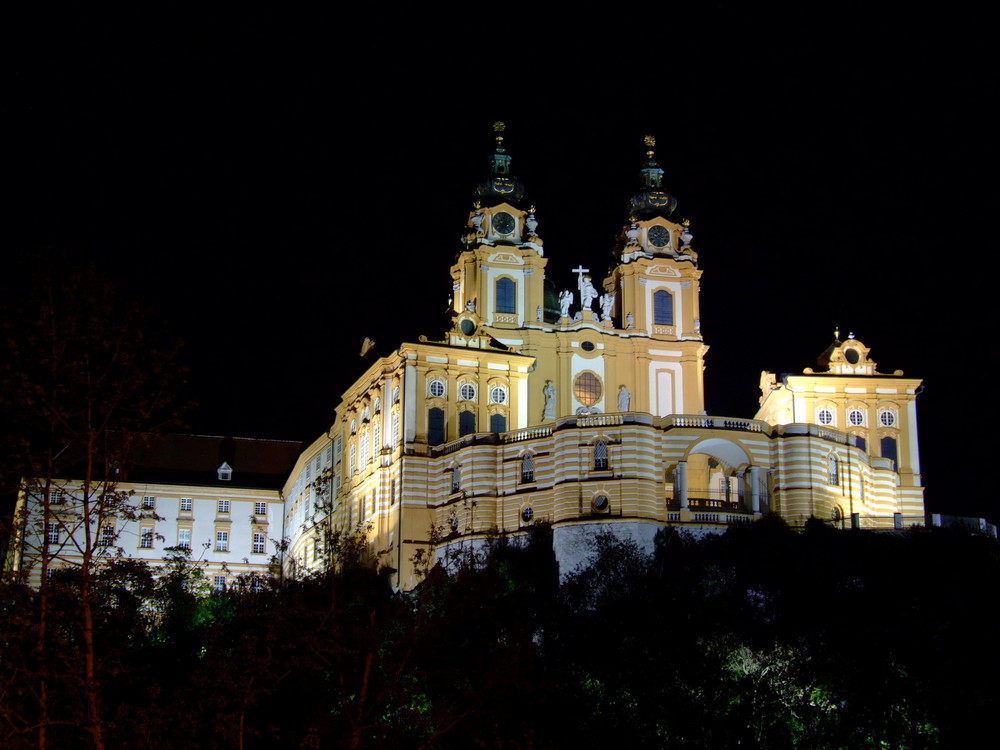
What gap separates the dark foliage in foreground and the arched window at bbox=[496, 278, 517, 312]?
2387cm

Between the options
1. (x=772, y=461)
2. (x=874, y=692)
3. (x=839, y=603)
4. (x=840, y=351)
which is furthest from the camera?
(x=840, y=351)

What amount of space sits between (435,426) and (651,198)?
25580 mm

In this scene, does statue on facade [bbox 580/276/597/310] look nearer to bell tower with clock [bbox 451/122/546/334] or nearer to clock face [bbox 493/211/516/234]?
bell tower with clock [bbox 451/122/546/334]

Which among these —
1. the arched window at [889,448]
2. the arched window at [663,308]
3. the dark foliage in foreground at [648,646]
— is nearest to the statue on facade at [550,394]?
the arched window at [663,308]

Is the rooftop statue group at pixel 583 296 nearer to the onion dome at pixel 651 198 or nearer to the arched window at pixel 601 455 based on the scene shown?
the onion dome at pixel 651 198

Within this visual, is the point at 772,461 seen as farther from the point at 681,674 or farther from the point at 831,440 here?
the point at 681,674

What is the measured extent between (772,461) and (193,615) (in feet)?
94.3

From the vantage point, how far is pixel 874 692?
48344mm

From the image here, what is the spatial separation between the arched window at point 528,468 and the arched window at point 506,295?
56.9 feet

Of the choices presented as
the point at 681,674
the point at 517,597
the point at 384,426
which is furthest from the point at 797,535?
the point at 384,426

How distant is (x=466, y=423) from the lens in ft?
257

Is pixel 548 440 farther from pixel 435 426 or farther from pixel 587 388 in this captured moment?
pixel 587 388

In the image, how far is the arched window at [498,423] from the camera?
7912 cm

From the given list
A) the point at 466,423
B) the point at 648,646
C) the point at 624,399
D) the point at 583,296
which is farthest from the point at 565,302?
the point at 648,646
